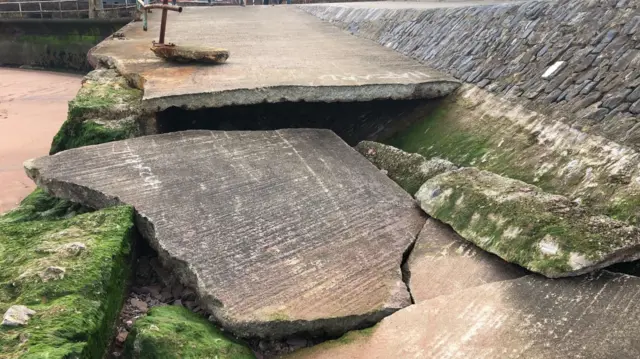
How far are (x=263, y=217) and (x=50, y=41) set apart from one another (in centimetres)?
1843

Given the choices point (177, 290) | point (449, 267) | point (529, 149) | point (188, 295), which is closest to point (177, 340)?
point (188, 295)

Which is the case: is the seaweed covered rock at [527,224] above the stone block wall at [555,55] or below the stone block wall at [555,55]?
below

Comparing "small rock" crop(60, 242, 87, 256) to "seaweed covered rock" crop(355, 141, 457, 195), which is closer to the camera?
"small rock" crop(60, 242, 87, 256)

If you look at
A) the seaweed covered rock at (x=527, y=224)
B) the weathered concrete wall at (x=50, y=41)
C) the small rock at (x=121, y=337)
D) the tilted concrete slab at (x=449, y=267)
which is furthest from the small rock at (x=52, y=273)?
the weathered concrete wall at (x=50, y=41)

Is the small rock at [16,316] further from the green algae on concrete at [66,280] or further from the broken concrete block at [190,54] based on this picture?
the broken concrete block at [190,54]

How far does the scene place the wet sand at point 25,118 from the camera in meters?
7.85

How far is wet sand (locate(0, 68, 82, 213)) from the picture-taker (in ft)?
25.8

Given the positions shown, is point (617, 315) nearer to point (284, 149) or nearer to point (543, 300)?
point (543, 300)

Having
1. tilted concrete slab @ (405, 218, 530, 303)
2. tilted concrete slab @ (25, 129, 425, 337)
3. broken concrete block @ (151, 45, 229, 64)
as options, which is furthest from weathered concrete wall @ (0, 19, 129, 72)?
tilted concrete slab @ (405, 218, 530, 303)

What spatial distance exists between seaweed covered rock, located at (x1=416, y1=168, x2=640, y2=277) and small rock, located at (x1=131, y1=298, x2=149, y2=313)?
2.03 metres

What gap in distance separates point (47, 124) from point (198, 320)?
9.58 m

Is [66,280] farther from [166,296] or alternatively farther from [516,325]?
[516,325]

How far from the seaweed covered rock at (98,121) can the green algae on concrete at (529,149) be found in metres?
2.54

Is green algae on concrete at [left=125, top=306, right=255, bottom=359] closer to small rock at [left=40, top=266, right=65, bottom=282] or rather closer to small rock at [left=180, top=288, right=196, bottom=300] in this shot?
small rock at [left=180, top=288, right=196, bottom=300]
